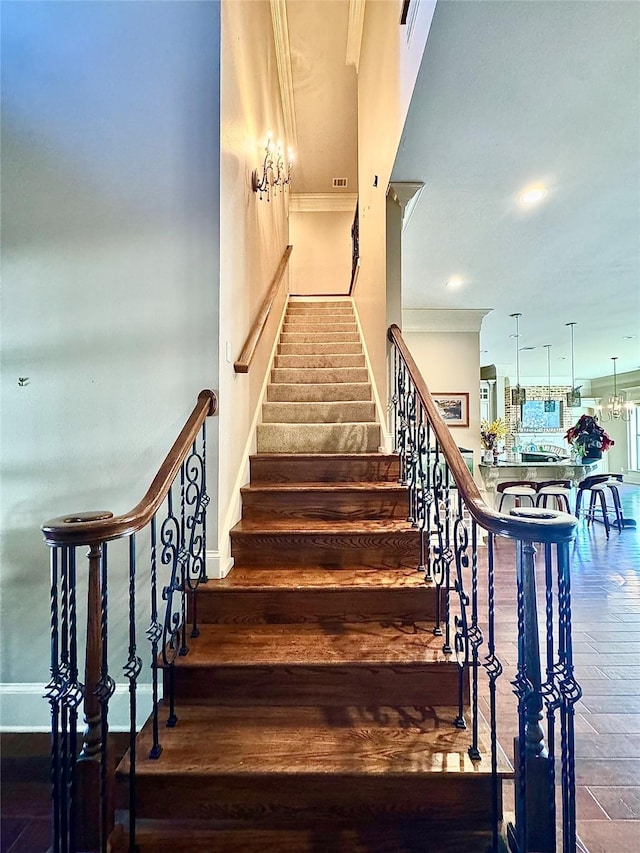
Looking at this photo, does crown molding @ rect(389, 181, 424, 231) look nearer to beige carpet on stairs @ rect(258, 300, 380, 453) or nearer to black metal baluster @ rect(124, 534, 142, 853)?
beige carpet on stairs @ rect(258, 300, 380, 453)

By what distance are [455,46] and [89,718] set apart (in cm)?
308

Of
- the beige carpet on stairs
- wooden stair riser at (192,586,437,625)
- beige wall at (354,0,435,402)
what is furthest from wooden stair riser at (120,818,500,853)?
beige wall at (354,0,435,402)

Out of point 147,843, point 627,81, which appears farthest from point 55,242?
point 627,81

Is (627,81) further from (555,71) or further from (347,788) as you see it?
(347,788)

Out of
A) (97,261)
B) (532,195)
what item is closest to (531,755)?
(97,261)

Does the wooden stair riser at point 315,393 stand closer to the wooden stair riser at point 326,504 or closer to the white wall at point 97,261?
the wooden stair riser at point 326,504

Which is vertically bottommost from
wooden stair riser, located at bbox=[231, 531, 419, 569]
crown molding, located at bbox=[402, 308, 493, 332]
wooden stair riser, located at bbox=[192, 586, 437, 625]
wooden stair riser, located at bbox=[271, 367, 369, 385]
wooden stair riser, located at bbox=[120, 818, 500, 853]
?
wooden stair riser, located at bbox=[120, 818, 500, 853]

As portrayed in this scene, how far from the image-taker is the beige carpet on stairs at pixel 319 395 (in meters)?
3.13

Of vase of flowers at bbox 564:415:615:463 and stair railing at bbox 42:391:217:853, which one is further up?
vase of flowers at bbox 564:415:615:463

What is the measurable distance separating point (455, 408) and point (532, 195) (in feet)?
11.2

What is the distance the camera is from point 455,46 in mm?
1871

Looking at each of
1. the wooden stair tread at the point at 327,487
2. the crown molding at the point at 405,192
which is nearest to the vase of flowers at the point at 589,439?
the crown molding at the point at 405,192

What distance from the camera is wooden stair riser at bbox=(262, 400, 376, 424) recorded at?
3402 mm

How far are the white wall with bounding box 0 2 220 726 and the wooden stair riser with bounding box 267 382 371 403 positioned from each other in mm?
1527
